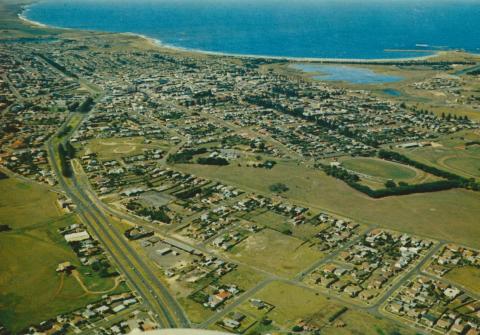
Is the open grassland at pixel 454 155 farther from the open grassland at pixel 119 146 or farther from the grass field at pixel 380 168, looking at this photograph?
the open grassland at pixel 119 146

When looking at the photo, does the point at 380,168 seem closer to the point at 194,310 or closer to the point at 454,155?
the point at 454,155

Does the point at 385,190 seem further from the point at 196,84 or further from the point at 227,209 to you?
the point at 196,84

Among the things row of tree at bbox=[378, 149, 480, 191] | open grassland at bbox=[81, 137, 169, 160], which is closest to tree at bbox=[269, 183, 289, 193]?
row of tree at bbox=[378, 149, 480, 191]

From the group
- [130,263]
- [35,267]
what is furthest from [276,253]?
[35,267]

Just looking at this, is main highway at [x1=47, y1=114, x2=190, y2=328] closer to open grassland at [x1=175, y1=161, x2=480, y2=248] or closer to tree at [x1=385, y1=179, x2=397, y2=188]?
open grassland at [x1=175, y1=161, x2=480, y2=248]

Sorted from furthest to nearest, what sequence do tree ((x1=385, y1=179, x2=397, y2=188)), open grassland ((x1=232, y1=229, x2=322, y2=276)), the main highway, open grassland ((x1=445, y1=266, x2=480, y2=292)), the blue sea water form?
the blue sea water < tree ((x1=385, y1=179, x2=397, y2=188)) < open grassland ((x1=232, y1=229, x2=322, y2=276)) < open grassland ((x1=445, y1=266, x2=480, y2=292)) < the main highway

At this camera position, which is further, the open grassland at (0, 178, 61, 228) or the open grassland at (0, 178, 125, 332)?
the open grassland at (0, 178, 61, 228)
